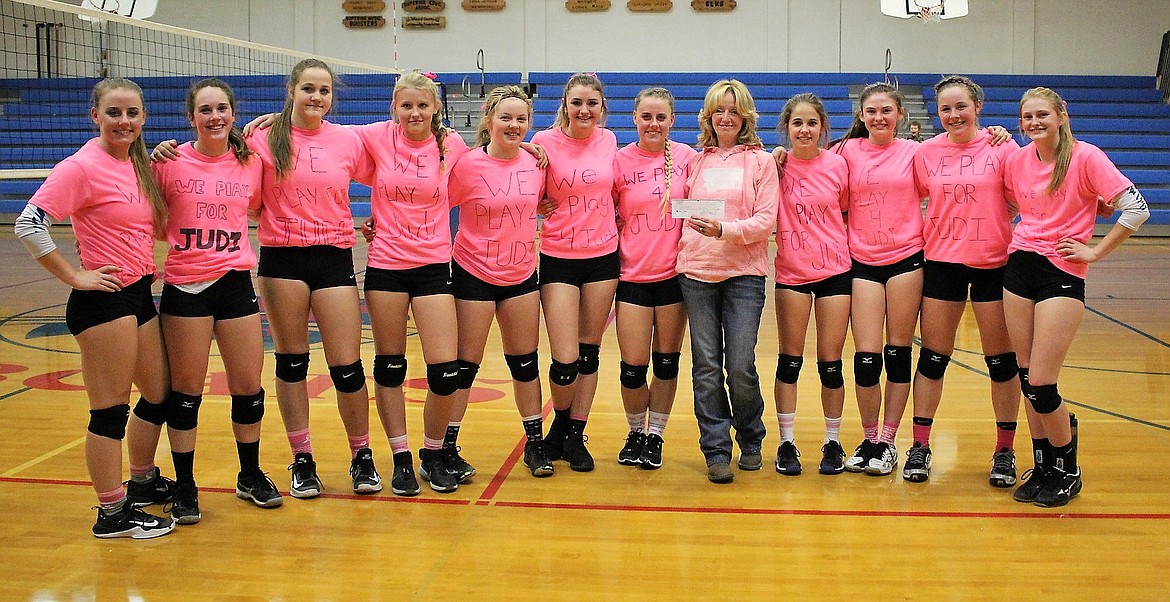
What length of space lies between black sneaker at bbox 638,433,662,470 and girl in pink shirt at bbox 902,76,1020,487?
1.07 metres

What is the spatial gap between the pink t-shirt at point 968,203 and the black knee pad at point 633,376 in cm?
131

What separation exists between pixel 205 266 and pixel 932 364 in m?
2.97

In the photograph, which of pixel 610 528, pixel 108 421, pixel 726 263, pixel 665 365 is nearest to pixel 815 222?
pixel 726 263

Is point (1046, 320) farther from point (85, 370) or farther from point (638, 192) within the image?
point (85, 370)

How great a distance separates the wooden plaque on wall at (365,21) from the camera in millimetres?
17188

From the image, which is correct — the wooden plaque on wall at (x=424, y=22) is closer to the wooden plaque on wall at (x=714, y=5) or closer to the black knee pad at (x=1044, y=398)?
the wooden plaque on wall at (x=714, y=5)

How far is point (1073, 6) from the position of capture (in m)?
16.7

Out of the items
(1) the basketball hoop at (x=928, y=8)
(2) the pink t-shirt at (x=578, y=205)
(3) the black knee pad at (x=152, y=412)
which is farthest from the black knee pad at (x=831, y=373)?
(1) the basketball hoop at (x=928, y=8)

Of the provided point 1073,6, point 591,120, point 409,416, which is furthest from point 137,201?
point 1073,6

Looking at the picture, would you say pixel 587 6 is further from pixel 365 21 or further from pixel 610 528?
pixel 610 528

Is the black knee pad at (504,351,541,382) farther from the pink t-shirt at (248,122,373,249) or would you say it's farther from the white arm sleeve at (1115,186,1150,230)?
the white arm sleeve at (1115,186,1150,230)

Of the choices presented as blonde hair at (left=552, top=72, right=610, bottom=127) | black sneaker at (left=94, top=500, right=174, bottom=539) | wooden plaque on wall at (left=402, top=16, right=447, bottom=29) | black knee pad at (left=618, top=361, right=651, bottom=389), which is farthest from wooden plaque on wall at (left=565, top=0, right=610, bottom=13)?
black sneaker at (left=94, top=500, right=174, bottom=539)

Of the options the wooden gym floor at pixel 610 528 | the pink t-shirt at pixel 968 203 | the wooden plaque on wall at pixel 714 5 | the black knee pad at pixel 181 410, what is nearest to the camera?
the wooden gym floor at pixel 610 528

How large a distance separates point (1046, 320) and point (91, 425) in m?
3.55
